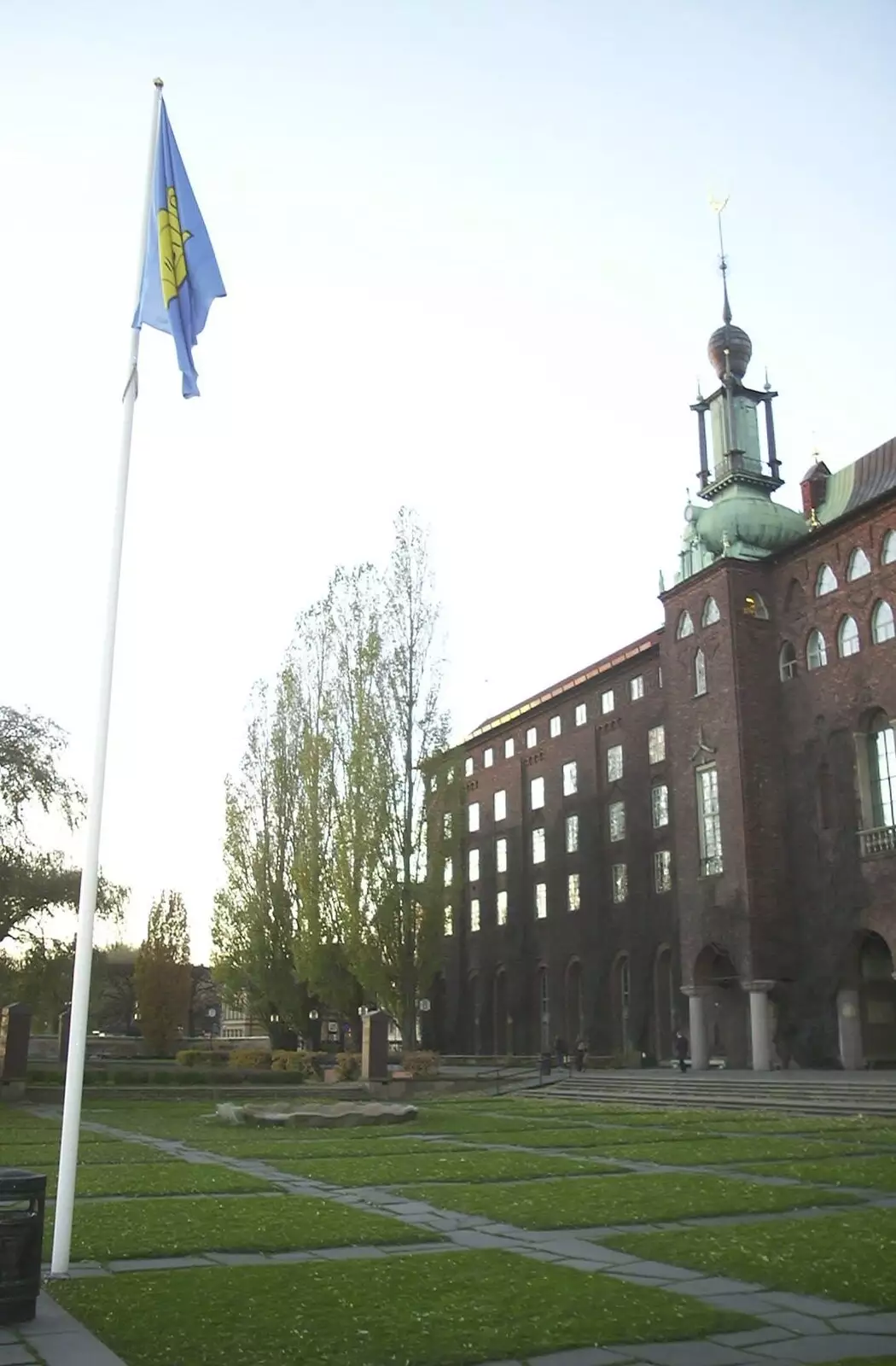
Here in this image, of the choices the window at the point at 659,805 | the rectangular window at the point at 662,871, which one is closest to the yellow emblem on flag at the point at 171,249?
the rectangular window at the point at 662,871

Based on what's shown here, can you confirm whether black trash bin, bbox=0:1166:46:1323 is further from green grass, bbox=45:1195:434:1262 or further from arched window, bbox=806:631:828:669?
arched window, bbox=806:631:828:669

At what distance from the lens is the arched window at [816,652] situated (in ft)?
129

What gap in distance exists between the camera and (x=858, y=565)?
38062 millimetres

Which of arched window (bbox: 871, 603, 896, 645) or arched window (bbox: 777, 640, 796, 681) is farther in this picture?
arched window (bbox: 777, 640, 796, 681)

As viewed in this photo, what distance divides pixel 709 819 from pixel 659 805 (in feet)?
24.6

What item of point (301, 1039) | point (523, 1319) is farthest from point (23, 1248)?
point (301, 1039)

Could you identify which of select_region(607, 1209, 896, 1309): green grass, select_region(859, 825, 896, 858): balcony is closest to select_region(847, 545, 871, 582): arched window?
select_region(859, 825, 896, 858): balcony

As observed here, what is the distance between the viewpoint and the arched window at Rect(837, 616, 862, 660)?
37.9m

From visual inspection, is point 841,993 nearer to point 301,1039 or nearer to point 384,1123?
point 384,1123

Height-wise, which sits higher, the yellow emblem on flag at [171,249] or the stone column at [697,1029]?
the yellow emblem on flag at [171,249]

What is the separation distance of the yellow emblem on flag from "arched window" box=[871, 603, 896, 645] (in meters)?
29.6

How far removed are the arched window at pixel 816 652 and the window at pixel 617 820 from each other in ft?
45.1

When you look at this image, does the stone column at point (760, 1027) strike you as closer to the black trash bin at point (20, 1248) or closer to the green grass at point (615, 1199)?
the green grass at point (615, 1199)

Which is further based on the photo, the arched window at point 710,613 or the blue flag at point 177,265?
the arched window at point 710,613
